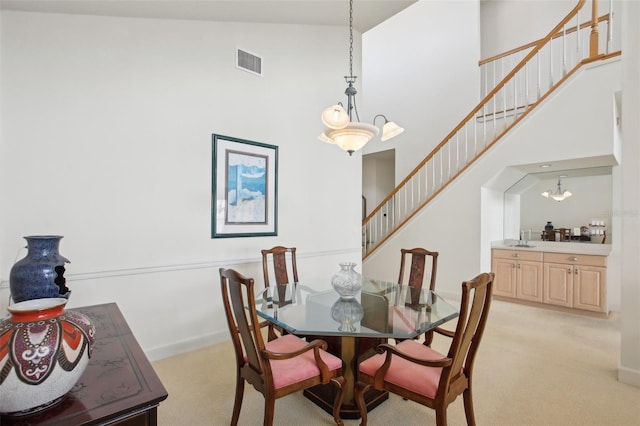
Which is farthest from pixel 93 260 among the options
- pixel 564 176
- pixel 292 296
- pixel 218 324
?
pixel 564 176

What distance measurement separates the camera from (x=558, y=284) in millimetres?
4234

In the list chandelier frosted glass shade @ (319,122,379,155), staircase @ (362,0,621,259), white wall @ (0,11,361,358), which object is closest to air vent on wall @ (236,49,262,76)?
white wall @ (0,11,361,358)

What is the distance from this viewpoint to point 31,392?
0.84 m

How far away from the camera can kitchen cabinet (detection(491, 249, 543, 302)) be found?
4410 millimetres

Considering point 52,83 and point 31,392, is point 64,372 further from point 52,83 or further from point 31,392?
point 52,83

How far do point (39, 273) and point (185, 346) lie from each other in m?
1.66

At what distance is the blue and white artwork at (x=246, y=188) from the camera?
318 centimetres

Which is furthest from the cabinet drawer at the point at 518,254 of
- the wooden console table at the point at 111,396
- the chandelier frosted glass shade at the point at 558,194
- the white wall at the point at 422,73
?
the wooden console table at the point at 111,396

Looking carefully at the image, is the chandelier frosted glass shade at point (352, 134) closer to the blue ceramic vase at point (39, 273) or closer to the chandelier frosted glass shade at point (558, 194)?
the blue ceramic vase at point (39, 273)

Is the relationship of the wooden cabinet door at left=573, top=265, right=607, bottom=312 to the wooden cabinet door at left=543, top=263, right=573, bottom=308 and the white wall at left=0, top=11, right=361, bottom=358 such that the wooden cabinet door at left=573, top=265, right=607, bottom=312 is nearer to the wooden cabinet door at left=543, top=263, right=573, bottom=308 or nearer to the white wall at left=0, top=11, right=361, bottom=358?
the wooden cabinet door at left=543, top=263, right=573, bottom=308

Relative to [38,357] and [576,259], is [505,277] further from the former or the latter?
[38,357]

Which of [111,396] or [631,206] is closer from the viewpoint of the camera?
[111,396]

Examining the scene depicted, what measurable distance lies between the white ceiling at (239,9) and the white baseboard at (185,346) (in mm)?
2817

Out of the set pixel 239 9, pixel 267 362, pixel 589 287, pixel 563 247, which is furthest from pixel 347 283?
pixel 563 247
